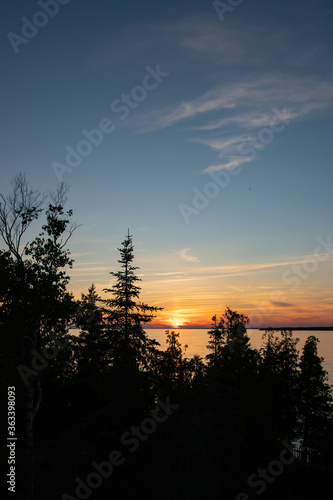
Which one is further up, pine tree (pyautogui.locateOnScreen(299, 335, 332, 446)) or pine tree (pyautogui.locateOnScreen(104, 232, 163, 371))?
pine tree (pyautogui.locateOnScreen(104, 232, 163, 371))

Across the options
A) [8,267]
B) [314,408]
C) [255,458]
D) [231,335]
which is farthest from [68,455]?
[314,408]

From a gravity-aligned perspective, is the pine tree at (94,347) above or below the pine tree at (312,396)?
above

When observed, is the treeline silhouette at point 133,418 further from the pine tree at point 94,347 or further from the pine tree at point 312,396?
the pine tree at point 312,396

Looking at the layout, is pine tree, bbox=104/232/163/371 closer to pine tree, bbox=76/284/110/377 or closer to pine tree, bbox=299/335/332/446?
pine tree, bbox=76/284/110/377

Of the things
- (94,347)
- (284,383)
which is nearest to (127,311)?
(94,347)

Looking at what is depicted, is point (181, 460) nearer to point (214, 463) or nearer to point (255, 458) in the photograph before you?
point (214, 463)

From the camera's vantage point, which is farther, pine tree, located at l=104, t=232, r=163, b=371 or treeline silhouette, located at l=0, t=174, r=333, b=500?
pine tree, located at l=104, t=232, r=163, b=371

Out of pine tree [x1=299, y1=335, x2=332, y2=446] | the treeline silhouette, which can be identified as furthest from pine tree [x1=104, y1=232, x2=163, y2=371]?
pine tree [x1=299, y1=335, x2=332, y2=446]

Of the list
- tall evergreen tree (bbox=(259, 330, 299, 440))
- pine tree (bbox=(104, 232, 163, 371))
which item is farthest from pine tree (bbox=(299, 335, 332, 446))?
pine tree (bbox=(104, 232, 163, 371))

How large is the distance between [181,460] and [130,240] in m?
24.8

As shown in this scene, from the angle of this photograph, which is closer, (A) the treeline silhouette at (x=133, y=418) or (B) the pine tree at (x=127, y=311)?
(A) the treeline silhouette at (x=133, y=418)

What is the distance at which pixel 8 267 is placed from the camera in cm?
1705

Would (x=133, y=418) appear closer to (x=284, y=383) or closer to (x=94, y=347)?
(x=94, y=347)

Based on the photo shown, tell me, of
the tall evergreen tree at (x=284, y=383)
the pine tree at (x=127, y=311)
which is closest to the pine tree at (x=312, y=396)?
the tall evergreen tree at (x=284, y=383)
